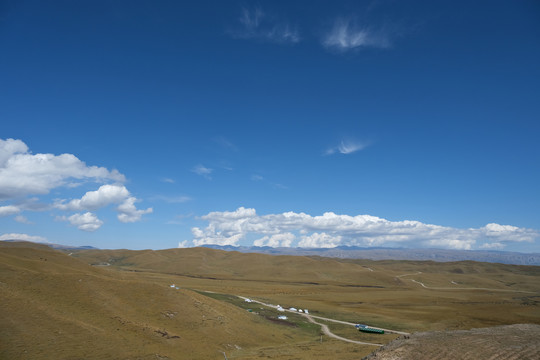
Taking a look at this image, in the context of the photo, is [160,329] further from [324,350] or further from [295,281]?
[295,281]

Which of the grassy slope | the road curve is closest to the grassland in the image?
the grassy slope

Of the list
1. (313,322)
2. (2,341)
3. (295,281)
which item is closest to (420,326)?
(313,322)

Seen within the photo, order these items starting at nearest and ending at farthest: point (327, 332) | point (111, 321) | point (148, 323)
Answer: point (111, 321)
point (148, 323)
point (327, 332)

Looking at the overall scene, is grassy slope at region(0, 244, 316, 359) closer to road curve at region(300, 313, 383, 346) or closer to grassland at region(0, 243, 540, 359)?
grassland at region(0, 243, 540, 359)

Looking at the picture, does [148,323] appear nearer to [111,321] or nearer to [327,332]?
[111,321]

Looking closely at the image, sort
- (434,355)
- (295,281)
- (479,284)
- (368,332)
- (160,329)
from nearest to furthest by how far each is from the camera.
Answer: (434,355)
(160,329)
(368,332)
(295,281)
(479,284)

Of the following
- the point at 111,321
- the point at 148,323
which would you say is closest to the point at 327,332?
the point at 148,323

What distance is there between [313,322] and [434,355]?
167 ft

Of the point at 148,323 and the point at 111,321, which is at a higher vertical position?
the point at 111,321

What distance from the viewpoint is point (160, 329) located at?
1666 inches

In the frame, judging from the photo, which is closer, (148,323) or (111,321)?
(111,321)

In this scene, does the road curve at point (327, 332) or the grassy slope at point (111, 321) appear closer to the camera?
the grassy slope at point (111, 321)

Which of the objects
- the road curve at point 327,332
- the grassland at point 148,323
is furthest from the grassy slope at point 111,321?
the road curve at point 327,332

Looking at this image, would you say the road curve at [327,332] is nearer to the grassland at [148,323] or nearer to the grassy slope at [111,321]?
the grassland at [148,323]
